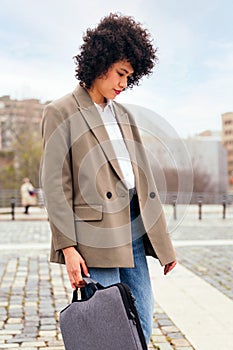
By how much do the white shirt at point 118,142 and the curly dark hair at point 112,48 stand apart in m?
0.14

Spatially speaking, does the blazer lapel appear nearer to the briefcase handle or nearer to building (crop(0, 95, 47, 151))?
the briefcase handle

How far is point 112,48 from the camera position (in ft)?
8.39

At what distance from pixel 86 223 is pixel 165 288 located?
374 cm

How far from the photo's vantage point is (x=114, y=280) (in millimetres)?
2518

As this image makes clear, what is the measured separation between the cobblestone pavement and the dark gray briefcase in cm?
169

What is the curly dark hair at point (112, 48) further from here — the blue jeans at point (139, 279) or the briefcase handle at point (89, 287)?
the briefcase handle at point (89, 287)

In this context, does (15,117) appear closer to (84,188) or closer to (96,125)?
(96,125)

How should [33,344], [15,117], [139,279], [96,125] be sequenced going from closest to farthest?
[96,125] → [139,279] → [33,344] → [15,117]

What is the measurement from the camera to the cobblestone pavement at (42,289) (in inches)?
165

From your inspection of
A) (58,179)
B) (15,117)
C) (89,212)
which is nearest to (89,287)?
(89,212)

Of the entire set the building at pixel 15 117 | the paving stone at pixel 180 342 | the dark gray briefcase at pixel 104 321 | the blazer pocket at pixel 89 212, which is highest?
the building at pixel 15 117

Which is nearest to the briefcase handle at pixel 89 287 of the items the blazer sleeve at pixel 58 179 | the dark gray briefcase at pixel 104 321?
the dark gray briefcase at pixel 104 321

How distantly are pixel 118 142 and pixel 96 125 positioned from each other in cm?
13

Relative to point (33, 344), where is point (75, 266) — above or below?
above
